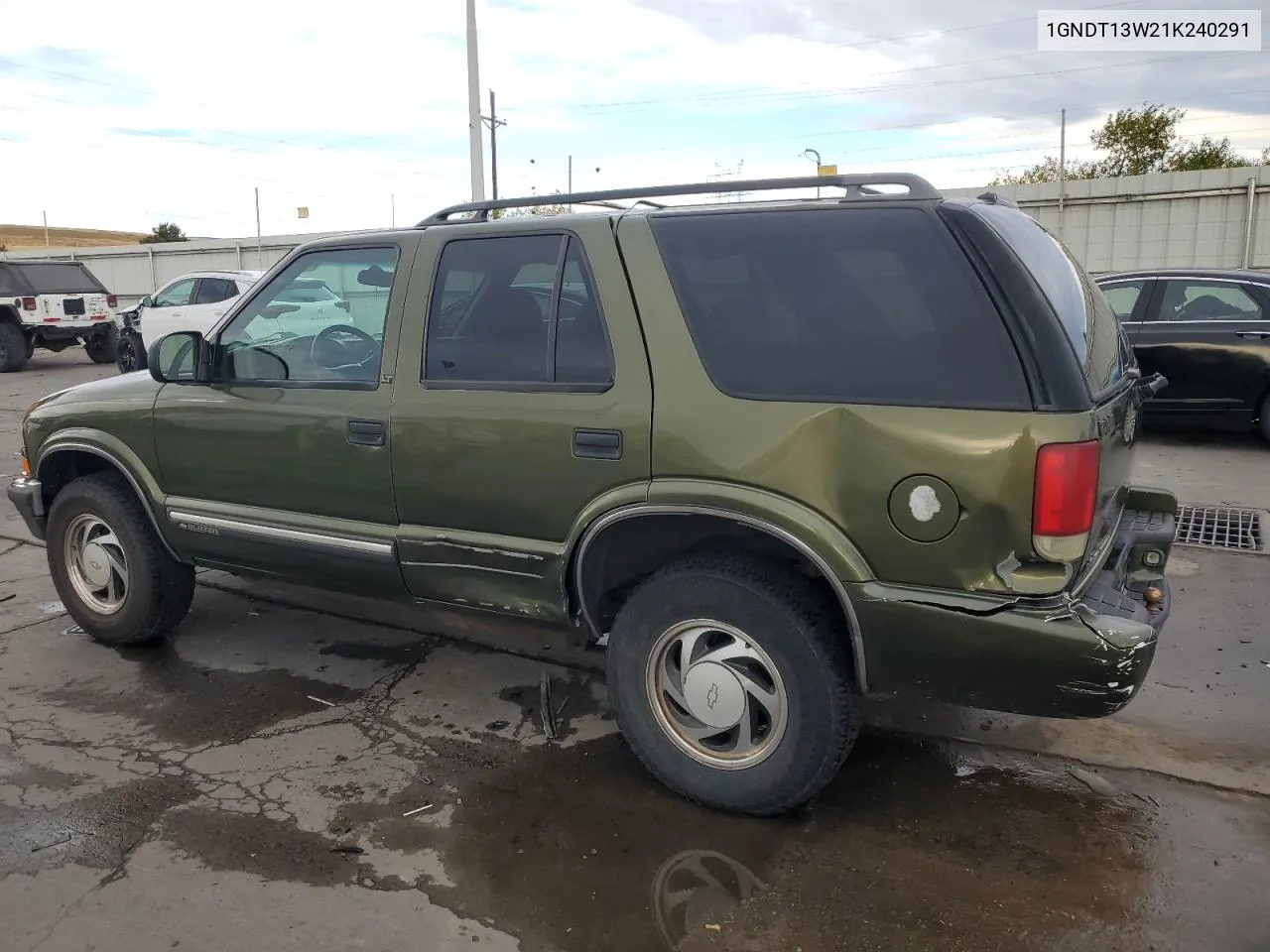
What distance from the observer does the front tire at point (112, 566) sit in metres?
4.51

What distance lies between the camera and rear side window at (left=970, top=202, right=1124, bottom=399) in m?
2.77

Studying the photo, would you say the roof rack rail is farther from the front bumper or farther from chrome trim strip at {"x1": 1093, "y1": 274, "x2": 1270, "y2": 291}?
chrome trim strip at {"x1": 1093, "y1": 274, "x2": 1270, "y2": 291}

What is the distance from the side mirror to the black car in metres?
7.49

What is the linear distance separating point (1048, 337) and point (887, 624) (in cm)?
89

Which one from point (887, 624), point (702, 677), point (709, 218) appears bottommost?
point (702, 677)

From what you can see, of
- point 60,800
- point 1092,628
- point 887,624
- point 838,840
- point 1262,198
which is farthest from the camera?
point 1262,198

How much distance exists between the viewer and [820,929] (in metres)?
2.64

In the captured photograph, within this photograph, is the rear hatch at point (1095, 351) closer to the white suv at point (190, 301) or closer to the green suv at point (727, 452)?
the green suv at point (727, 452)

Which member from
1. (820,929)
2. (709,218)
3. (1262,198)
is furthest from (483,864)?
(1262,198)

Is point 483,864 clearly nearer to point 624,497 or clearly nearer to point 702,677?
point 702,677

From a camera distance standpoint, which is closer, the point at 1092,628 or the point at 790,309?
the point at 1092,628

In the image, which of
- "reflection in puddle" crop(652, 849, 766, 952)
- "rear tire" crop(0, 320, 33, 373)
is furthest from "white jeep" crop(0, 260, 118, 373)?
"reflection in puddle" crop(652, 849, 766, 952)

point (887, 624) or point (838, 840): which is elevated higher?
point (887, 624)

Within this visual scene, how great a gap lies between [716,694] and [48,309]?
58.7ft
